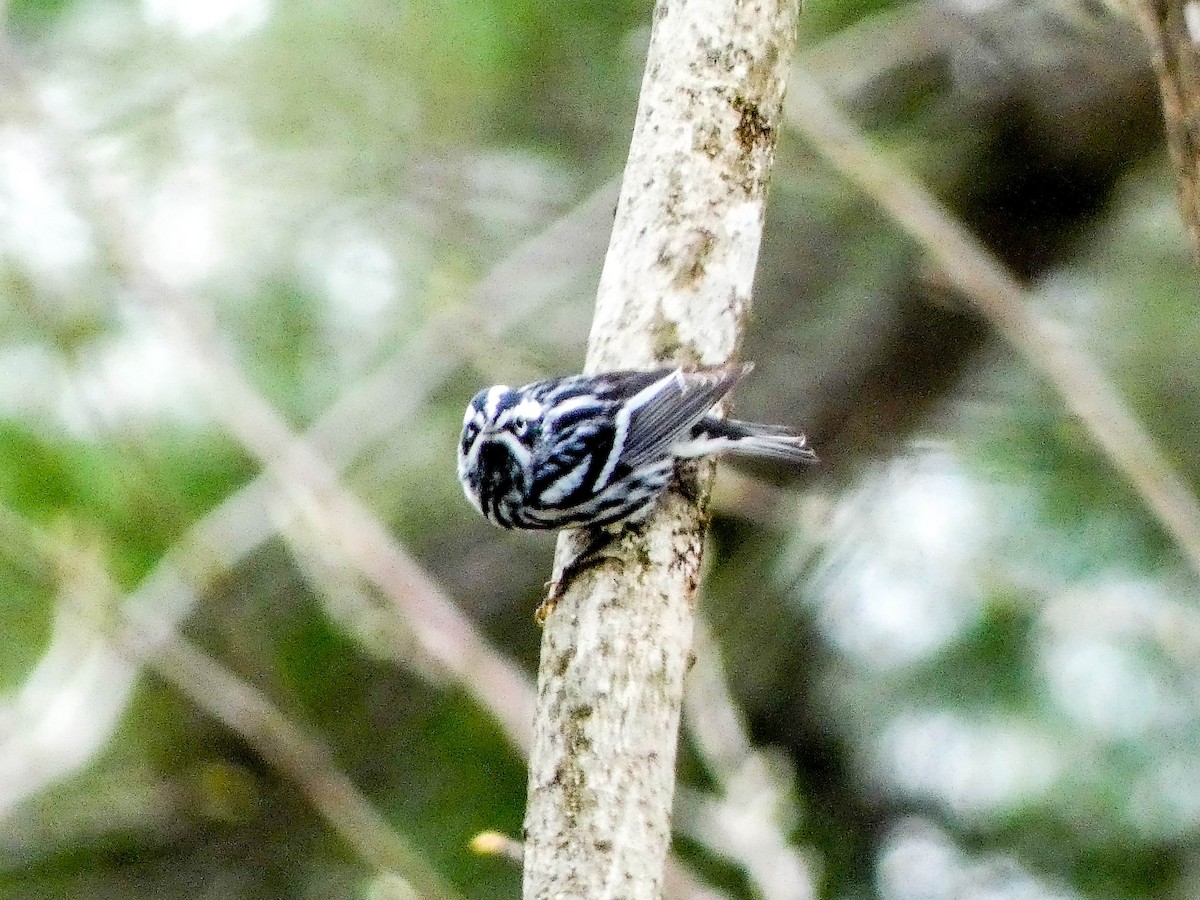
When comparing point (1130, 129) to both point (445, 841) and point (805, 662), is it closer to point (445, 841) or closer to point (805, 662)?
point (805, 662)

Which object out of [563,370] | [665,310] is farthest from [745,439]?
[563,370]

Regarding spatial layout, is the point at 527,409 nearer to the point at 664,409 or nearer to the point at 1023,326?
the point at 664,409

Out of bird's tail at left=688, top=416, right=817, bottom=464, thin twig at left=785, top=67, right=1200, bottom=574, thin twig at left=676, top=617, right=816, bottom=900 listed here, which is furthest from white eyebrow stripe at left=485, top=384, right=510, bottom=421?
thin twig at left=785, top=67, right=1200, bottom=574

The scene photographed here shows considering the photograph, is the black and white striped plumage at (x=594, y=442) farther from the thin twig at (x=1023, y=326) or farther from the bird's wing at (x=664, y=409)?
the thin twig at (x=1023, y=326)

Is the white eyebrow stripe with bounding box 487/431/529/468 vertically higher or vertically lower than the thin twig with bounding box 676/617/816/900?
higher

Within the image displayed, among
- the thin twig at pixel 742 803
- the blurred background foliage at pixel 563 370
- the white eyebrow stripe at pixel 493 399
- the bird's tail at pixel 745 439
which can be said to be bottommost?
the thin twig at pixel 742 803

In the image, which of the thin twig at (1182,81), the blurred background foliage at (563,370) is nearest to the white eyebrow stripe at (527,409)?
the blurred background foliage at (563,370)

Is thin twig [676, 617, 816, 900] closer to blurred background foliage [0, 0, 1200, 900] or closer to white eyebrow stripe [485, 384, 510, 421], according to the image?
white eyebrow stripe [485, 384, 510, 421]

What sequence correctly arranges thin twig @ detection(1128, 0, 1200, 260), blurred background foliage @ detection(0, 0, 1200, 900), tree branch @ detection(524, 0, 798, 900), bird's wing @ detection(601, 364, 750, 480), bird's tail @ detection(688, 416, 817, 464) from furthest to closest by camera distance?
blurred background foliage @ detection(0, 0, 1200, 900)
bird's tail @ detection(688, 416, 817, 464)
bird's wing @ detection(601, 364, 750, 480)
thin twig @ detection(1128, 0, 1200, 260)
tree branch @ detection(524, 0, 798, 900)
